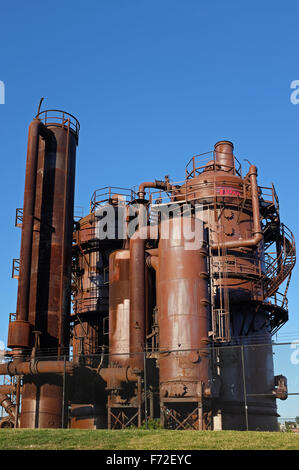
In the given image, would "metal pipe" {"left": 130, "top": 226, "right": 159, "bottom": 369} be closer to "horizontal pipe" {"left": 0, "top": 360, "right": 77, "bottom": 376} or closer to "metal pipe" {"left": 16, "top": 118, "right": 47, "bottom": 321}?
"horizontal pipe" {"left": 0, "top": 360, "right": 77, "bottom": 376}

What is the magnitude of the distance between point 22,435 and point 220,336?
13122 mm

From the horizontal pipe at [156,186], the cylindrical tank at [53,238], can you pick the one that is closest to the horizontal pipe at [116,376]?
the cylindrical tank at [53,238]

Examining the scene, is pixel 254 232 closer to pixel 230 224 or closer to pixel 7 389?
pixel 230 224

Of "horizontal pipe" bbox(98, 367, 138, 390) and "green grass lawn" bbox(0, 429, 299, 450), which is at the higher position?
"horizontal pipe" bbox(98, 367, 138, 390)

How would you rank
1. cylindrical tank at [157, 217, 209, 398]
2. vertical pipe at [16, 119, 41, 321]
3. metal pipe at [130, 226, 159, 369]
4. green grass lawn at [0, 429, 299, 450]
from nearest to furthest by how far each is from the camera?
1. green grass lawn at [0, 429, 299, 450]
2. cylindrical tank at [157, 217, 209, 398]
3. metal pipe at [130, 226, 159, 369]
4. vertical pipe at [16, 119, 41, 321]

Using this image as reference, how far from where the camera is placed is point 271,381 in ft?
107

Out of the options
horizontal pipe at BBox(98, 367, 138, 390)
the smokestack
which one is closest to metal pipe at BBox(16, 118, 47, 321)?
horizontal pipe at BBox(98, 367, 138, 390)

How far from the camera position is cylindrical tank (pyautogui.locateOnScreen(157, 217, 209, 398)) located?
25.9m

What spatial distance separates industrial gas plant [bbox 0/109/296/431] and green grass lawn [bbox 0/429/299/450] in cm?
620

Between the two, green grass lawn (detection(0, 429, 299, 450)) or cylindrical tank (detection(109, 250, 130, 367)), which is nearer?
green grass lawn (detection(0, 429, 299, 450))

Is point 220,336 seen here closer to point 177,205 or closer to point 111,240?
point 177,205

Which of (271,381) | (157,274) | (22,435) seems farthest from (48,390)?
(271,381)

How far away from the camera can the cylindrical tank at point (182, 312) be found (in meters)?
25.9
